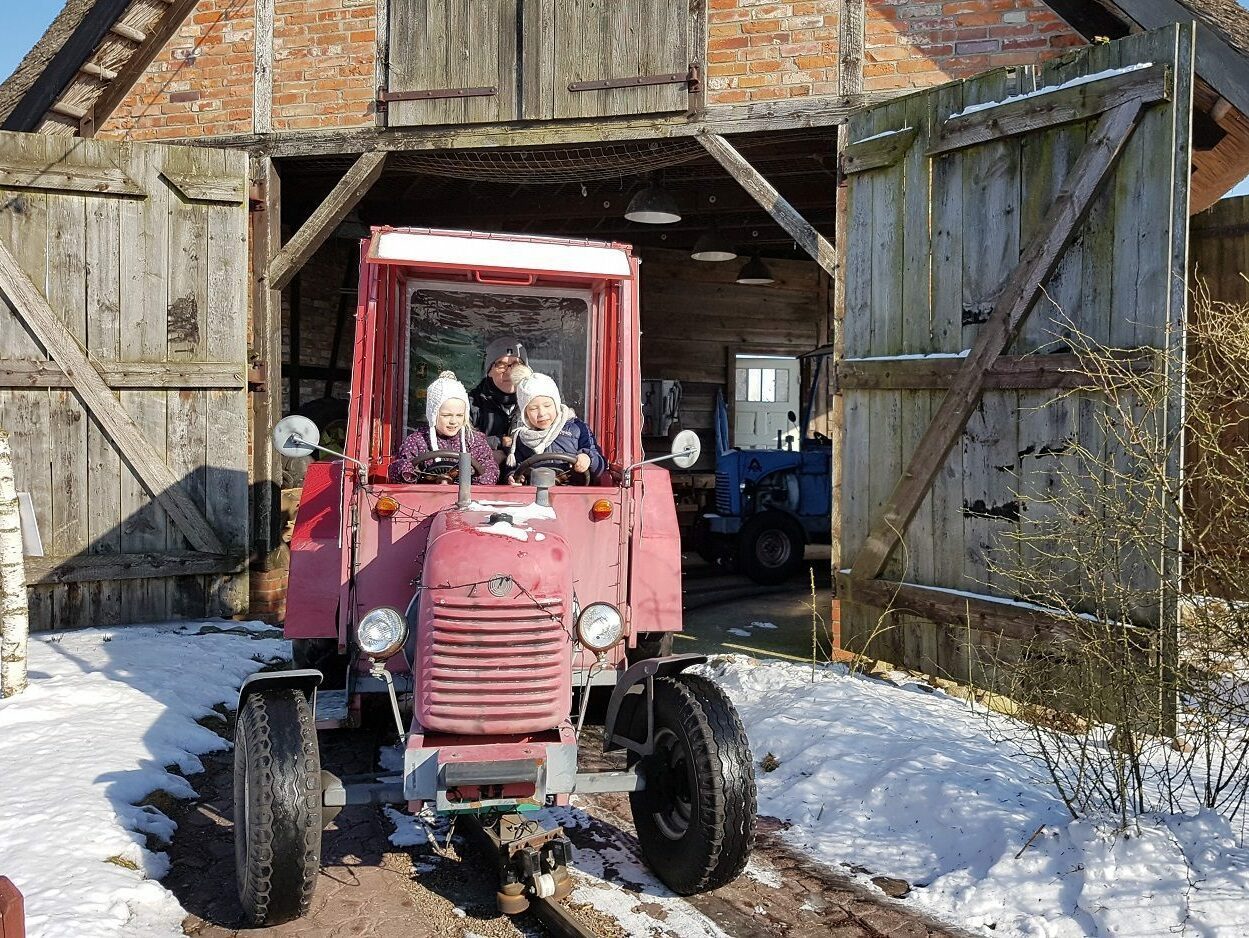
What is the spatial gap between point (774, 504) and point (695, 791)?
8.07 meters

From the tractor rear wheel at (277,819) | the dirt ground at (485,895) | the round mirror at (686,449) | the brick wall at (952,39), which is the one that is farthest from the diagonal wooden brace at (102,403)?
the brick wall at (952,39)

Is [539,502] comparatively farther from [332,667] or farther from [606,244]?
[332,667]

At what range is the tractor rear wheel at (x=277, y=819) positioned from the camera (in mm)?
3197

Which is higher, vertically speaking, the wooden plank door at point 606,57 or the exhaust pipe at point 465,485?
the wooden plank door at point 606,57

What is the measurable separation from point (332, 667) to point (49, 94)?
19.4 ft

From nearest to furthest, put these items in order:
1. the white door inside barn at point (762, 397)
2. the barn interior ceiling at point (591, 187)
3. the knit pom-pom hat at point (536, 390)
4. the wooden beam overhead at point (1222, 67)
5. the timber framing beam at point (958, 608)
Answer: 1. the knit pom-pom hat at point (536, 390)
2. the wooden beam overhead at point (1222, 67)
3. the timber framing beam at point (958, 608)
4. the barn interior ceiling at point (591, 187)
5. the white door inside barn at point (762, 397)

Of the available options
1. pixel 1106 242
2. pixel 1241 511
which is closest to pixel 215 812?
pixel 1241 511

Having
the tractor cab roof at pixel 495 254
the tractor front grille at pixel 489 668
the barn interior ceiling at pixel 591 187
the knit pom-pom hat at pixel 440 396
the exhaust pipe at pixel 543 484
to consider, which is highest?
the barn interior ceiling at pixel 591 187

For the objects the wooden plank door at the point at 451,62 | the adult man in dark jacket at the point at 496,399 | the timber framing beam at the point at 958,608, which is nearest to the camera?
the adult man in dark jacket at the point at 496,399

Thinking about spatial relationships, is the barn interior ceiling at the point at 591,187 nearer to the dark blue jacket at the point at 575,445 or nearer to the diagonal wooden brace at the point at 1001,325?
the diagonal wooden brace at the point at 1001,325

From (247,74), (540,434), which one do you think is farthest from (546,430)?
(247,74)

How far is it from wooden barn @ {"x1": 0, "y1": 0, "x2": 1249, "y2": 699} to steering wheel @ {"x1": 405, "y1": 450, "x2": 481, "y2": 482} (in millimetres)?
3295

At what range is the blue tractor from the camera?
11242mm

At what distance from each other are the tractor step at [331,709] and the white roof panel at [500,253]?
70.4 inches
